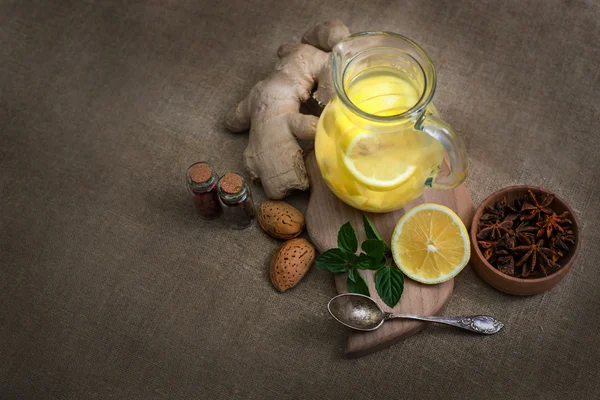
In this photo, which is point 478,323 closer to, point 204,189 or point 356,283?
point 356,283

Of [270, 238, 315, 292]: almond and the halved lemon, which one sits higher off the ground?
the halved lemon

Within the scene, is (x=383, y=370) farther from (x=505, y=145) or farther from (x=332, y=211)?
(x=505, y=145)

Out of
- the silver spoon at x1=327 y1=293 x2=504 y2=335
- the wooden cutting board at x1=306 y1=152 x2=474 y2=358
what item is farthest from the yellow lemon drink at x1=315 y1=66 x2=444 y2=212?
the silver spoon at x1=327 y1=293 x2=504 y2=335

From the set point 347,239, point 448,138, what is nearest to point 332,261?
point 347,239

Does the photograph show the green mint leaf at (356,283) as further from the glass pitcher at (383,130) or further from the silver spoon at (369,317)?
the glass pitcher at (383,130)

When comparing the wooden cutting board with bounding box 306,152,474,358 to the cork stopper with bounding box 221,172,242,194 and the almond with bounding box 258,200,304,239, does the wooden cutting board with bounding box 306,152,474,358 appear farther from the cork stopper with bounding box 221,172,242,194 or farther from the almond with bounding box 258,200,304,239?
the cork stopper with bounding box 221,172,242,194
